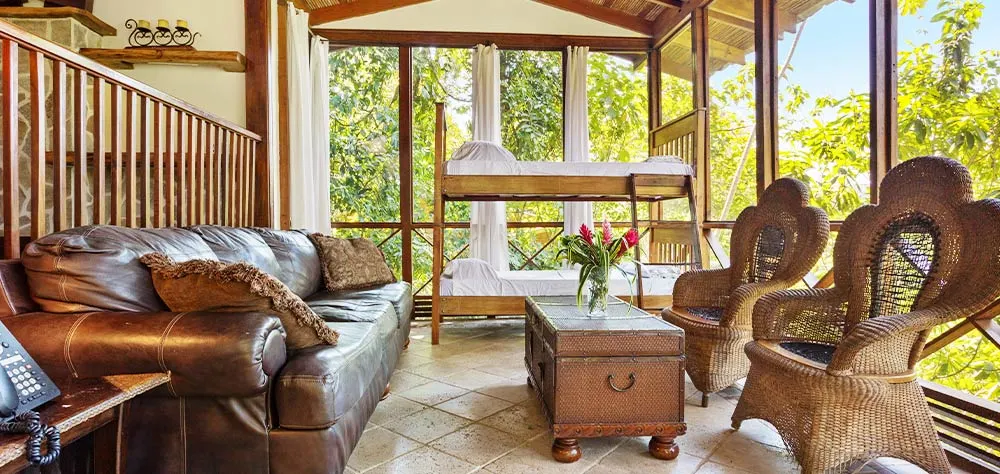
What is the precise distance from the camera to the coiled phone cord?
0.84 meters

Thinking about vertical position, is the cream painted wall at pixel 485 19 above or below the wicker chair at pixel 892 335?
above

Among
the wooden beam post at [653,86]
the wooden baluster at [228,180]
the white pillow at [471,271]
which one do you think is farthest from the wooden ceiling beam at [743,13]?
the wooden baluster at [228,180]

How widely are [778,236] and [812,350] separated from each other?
0.71 m

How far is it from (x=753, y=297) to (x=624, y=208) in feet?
11.7

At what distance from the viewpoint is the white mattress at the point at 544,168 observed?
345cm

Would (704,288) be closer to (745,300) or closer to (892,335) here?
(745,300)

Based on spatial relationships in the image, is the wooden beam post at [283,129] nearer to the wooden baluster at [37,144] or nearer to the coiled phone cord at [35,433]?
the wooden baluster at [37,144]

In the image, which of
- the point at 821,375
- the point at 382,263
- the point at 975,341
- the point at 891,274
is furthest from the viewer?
the point at 382,263

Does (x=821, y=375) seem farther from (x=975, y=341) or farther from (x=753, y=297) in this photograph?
(x=975, y=341)

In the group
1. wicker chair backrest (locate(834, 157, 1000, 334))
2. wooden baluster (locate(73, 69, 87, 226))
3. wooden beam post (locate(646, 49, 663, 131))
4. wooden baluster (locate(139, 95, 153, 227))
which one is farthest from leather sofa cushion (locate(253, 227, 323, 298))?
wooden beam post (locate(646, 49, 663, 131))

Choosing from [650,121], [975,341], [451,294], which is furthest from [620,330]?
[650,121]

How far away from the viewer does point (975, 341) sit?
2791mm

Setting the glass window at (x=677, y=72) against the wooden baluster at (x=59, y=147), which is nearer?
the wooden baluster at (x=59, y=147)

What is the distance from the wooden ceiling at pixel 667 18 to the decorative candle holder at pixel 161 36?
39.1 inches
